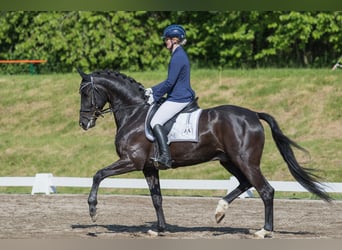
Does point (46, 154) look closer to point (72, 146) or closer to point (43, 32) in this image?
point (72, 146)

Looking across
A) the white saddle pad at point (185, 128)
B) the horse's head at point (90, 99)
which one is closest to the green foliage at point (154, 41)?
the horse's head at point (90, 99)

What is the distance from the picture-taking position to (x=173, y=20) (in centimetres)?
3041

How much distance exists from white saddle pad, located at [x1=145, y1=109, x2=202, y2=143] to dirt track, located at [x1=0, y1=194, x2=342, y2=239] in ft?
3.33

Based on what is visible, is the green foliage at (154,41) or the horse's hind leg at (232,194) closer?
the horse's hind leg at (232,194)

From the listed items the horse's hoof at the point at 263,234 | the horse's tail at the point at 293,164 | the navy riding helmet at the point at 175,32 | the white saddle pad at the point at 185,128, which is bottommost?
the horse's hoof at the point at 263,234

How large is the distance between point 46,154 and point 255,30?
11.5m

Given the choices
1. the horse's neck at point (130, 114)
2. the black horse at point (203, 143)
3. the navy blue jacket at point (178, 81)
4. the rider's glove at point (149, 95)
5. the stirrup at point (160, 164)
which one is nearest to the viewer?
the navy blue jacket at point (178, 81)

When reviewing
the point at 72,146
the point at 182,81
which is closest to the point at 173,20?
the point at 72,146

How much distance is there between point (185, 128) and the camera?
7.41m

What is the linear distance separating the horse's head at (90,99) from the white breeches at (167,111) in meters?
0.87

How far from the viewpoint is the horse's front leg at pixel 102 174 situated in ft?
23.9

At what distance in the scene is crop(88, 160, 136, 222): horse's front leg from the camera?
7.27 metres

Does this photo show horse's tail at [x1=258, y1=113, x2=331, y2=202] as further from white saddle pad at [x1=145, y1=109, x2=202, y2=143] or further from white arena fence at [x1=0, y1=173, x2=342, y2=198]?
white arena fence at [x1=0, y1=173, x2=342, y2=198]

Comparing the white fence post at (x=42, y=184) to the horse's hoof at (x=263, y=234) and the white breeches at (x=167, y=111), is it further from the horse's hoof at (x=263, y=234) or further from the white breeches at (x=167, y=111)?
the horse's hoof at (x=263, y=234)
